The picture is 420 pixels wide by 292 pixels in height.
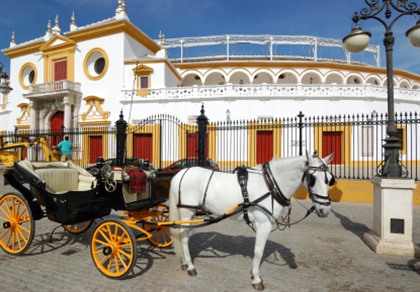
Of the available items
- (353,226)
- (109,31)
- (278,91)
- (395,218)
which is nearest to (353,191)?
(353,226)

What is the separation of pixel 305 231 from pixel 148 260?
346 cm

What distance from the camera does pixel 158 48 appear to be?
24.2 meters

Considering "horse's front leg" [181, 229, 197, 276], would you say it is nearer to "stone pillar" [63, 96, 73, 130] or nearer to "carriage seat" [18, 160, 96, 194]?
"carriage seat" [18, 160, 96, 194]

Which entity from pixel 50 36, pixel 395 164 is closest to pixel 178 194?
pixel 395 164

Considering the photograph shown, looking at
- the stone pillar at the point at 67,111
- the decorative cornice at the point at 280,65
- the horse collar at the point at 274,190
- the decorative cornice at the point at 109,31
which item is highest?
the decorative cornice at the point at 109,31

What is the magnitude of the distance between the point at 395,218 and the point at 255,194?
113 inches

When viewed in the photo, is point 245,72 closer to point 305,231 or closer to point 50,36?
point 50,36

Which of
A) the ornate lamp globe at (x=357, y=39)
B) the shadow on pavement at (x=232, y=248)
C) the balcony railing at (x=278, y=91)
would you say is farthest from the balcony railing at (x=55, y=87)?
the ornate lamp globe at (x=357, y=39)

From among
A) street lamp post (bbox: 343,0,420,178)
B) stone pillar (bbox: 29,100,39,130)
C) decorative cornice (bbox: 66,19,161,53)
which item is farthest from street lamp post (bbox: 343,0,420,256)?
stone pillar (bbox: 29,100,39,130)

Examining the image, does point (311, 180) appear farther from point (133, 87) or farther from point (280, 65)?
point (280, 65)

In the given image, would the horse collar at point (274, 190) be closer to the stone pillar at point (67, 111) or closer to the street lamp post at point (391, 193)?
the street lamp post at point (391, 193)

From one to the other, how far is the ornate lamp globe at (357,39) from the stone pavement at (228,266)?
3707mm

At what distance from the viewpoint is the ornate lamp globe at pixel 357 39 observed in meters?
4.59

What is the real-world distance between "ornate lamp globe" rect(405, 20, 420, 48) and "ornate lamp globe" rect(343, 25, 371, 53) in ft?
2.38
